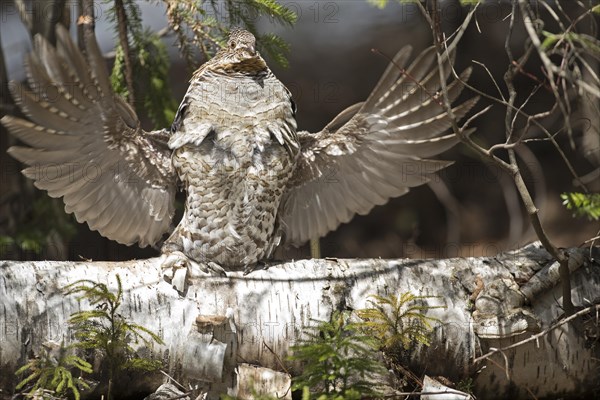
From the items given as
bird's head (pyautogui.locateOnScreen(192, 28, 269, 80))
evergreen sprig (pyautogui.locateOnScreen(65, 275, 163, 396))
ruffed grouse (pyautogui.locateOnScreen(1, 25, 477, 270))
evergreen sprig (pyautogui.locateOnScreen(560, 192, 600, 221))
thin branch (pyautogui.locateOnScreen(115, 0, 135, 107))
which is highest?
thin branch (pyautogui.locateOnScreen(115, 0, 135, 107))

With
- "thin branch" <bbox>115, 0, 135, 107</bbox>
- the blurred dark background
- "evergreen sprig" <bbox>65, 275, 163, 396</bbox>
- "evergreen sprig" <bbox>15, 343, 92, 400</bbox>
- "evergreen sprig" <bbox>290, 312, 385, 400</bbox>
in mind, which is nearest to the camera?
"evergreen sprig" <bbox>290, 312, 385, 400</bbox>

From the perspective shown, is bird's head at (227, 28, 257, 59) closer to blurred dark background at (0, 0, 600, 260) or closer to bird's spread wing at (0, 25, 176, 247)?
bird's spread wing at (0, 25, 176, 247)

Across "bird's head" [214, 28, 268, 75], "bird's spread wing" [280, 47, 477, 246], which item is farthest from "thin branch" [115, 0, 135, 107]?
"bird's spread wing" [280, 47, 477, 246]

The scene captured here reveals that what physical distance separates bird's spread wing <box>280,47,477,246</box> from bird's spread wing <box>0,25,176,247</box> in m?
0.73

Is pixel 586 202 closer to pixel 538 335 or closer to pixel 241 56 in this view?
pixel 538 335

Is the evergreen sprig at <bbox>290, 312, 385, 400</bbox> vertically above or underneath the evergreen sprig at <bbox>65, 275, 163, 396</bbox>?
underneath

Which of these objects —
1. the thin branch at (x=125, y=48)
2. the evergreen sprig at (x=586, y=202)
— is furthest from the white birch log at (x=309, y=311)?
the thin branch at (x=125, y=48)

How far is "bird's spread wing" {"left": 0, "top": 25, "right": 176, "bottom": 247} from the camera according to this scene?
3449 millimetres

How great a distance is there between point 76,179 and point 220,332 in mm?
1154

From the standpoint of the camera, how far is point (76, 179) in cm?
386

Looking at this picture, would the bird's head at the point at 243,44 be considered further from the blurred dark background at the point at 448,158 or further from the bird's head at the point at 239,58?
the blurred dark background at the point at 448,158

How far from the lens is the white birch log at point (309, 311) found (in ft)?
10.6

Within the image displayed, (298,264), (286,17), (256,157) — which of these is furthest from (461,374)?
(286,17)

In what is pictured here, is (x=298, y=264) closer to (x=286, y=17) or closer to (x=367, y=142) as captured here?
(x=367, y=142)
